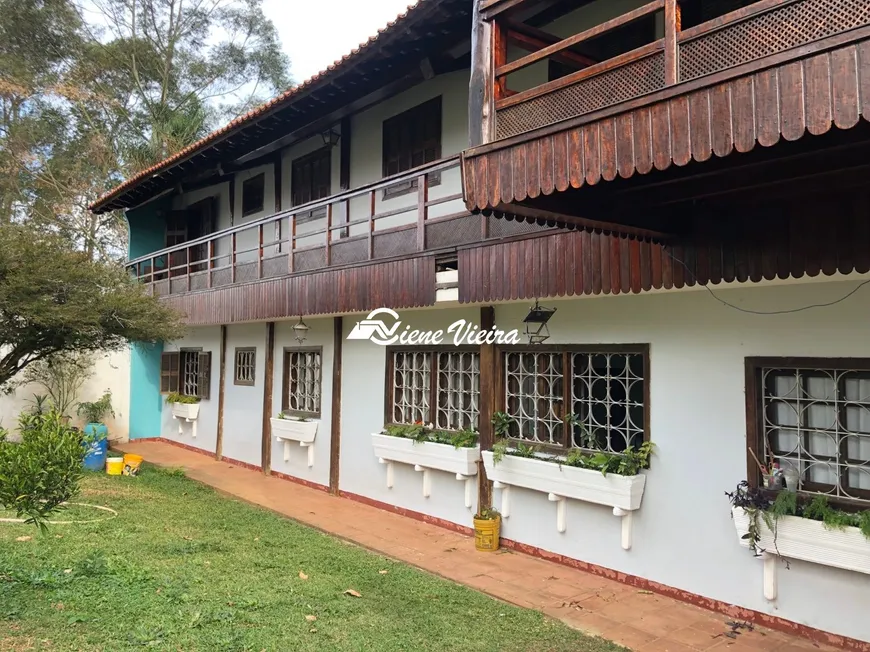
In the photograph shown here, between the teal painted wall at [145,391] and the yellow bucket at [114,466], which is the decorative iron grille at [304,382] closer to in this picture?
the yellow bucket at [114,466]

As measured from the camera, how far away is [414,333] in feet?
27.1

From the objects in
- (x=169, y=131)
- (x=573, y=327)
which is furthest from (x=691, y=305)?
(x=169, y=131)

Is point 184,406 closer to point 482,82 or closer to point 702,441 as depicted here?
point 702,441

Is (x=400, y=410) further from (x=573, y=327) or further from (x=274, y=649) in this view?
(x=274, y=649)

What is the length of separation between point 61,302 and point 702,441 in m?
8.31

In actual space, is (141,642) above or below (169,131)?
below

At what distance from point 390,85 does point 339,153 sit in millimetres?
2305

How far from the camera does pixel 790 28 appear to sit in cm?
282

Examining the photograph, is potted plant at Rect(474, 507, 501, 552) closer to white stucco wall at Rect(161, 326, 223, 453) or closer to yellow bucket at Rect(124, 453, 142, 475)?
yellow bucket at Rect(124, 453, 142, 475)

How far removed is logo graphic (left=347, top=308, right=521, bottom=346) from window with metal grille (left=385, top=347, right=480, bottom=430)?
161 millimetres

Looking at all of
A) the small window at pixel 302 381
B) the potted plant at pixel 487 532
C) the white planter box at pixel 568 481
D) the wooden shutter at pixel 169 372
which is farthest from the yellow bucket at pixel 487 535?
the wooden shutter at pixel 169 372

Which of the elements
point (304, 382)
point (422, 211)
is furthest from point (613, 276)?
point (304, 382)

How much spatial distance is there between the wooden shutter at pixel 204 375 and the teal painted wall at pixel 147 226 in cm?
343

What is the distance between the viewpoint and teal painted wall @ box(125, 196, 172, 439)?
49.0ft
